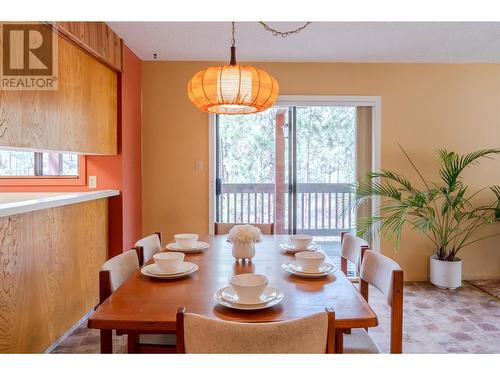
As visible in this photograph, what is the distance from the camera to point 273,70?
3.68 meters

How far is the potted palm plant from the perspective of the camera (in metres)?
3.40

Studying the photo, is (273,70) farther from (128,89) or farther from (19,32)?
(19,32)

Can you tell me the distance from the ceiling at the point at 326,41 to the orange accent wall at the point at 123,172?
0.36 metres

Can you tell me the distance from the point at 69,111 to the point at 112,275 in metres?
1.43

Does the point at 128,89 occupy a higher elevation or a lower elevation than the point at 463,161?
higher

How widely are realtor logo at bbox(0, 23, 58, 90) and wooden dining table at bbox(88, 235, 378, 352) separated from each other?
1304 mm

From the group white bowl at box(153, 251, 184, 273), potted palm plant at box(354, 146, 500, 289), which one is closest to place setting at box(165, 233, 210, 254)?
white bowl at box(153, 251, 184, 273)

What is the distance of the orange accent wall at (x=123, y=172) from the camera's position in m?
3.07

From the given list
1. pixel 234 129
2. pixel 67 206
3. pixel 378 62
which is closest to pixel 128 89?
pixel 234 129

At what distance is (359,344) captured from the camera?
1.56 m

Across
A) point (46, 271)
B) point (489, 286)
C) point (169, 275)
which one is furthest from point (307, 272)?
point (489, 286)

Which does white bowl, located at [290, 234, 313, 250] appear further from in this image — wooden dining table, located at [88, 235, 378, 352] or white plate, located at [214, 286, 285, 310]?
white plate, located at [214, 286, 285, 310]

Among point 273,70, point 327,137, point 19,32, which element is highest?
point 273,70
